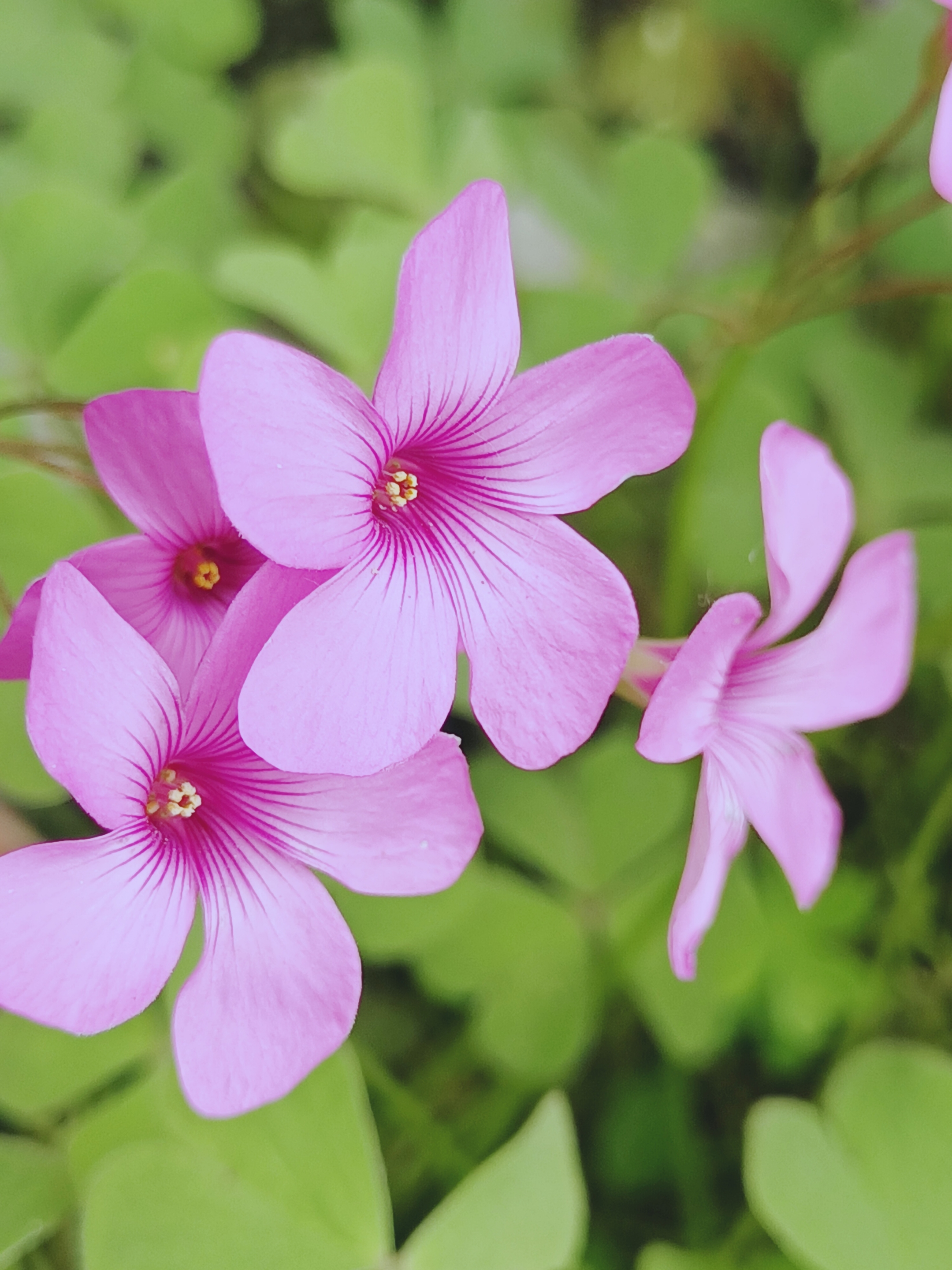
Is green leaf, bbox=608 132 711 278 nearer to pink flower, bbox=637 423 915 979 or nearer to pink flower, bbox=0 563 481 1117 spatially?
pink flower, bbox=637 423 915 979

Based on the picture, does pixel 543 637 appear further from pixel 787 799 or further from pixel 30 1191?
pixel 30 1191

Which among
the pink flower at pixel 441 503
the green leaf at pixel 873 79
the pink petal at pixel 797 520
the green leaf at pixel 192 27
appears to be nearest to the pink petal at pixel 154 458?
the pink flower at pixel 441 503

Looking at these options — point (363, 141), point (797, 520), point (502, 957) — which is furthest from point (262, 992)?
point (363, 141)

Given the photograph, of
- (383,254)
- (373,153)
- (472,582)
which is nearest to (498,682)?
(472,582)

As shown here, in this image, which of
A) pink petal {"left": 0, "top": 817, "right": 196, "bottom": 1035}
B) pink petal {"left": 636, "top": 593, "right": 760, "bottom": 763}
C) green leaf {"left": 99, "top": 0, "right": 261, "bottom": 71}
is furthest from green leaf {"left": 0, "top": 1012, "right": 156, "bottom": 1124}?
green leaf {"left": 99, "top": 0, "right": 261, "bottom": 71}

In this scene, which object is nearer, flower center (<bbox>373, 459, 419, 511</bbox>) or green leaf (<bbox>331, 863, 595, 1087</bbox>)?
flower center (<bbox>373, 459, 419, 511</bbox>)

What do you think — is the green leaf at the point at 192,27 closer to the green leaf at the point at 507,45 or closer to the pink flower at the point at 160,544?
the green leaf at the point at 507,45
